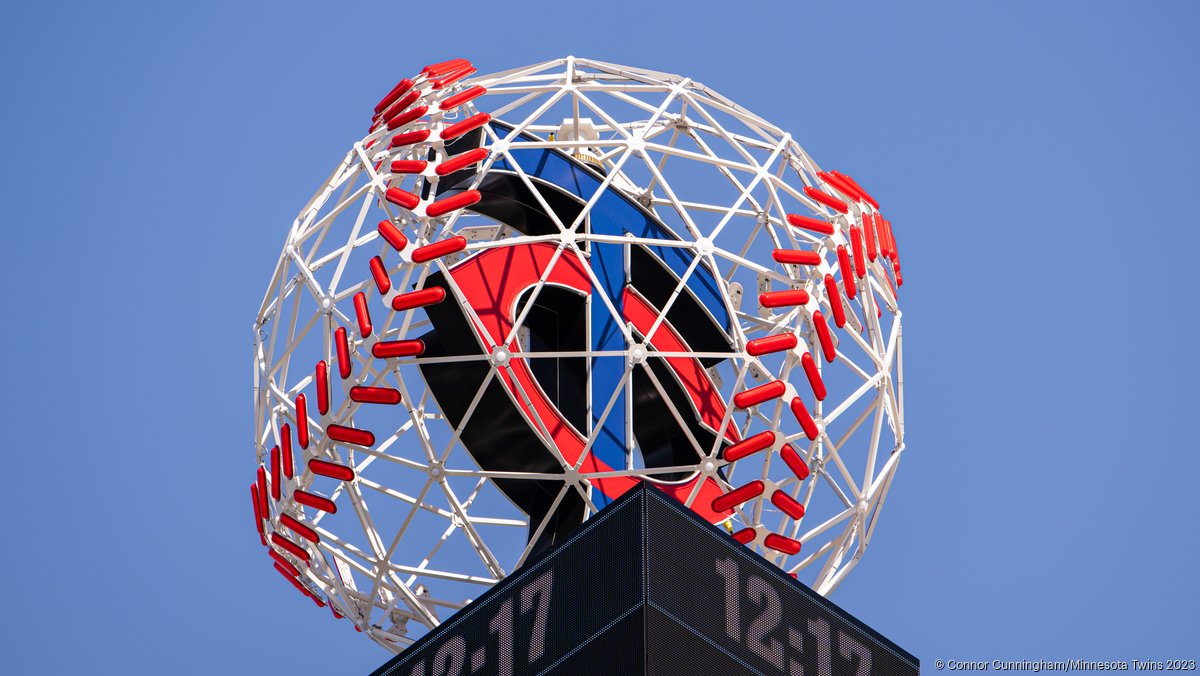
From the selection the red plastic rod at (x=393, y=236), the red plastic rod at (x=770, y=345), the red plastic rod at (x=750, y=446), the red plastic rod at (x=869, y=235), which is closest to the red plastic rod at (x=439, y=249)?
the red plastic rod at (x=393, y=236)

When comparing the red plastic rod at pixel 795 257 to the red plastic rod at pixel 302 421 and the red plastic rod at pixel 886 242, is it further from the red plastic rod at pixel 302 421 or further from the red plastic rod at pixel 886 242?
the red plastic rod at pixel 302 421

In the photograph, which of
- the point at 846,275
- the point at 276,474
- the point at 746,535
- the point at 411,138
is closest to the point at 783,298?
the point at 846,275

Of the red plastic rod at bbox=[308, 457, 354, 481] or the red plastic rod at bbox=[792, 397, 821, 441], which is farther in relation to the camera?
the red plastic rod at bbox=[308, 457, 354, 481]

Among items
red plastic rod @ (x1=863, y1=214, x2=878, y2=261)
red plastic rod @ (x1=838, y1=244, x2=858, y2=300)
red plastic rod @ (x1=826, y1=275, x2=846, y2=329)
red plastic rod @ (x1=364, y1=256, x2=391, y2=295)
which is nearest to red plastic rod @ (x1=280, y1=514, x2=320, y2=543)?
red plastic rod @ (x1=364, y1=256, x2=391, y2=295)

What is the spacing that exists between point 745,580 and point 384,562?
24.9ft

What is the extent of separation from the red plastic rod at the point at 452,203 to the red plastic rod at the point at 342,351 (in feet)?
8.70

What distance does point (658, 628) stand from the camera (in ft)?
112

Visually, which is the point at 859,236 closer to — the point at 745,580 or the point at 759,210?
the point at 759,210

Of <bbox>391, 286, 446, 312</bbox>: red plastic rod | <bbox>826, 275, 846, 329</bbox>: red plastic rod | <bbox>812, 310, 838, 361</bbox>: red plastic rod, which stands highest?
<bbox>826, 275, 846, 329</bbox>: red plastic rod

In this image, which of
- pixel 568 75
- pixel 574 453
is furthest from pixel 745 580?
pixel 568 75

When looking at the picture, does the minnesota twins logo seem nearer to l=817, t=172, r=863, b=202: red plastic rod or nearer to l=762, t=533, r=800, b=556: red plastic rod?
l=762, t=533, r=800, b=556: red plastic rod

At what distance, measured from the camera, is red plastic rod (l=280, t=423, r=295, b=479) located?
40750 millimetres

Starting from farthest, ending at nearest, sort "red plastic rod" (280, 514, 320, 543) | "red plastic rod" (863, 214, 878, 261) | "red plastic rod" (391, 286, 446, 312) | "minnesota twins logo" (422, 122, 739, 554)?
"red plastic rod" (863, 214, 878, 261) < "red plastic rod" (280, 514, 320, 543) < "minnesota twins logo" (422, 122, 739, 554) < "red plastic rod" (391, 286, 446, 312)

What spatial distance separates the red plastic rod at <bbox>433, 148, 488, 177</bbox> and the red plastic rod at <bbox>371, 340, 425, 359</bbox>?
3.42 meters
